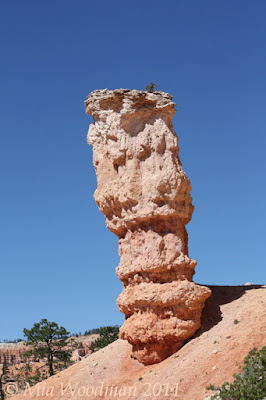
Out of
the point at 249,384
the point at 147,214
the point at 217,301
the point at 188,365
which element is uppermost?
the point at 147,214

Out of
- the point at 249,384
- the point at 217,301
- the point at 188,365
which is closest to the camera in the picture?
the point at 249,384

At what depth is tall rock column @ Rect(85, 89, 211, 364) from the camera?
1082 inches

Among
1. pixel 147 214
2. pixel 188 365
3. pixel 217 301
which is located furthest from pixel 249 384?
pixel 147 214

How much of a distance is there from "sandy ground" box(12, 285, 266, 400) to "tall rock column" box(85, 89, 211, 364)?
1.16 m

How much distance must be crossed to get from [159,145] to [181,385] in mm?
12593

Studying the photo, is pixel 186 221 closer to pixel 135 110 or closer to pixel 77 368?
pixel 135 110

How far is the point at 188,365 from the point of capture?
24359mm

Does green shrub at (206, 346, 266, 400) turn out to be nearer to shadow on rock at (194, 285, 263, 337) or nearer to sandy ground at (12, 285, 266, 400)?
sandy ground at (12, 285, 266, 400)

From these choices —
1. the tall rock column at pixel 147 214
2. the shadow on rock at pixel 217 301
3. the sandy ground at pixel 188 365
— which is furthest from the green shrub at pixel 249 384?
the shadow on rock at pixel 217 301

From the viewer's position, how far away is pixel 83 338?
343ft

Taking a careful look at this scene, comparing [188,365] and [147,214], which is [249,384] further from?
[147,214]

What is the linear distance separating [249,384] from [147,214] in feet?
38.4

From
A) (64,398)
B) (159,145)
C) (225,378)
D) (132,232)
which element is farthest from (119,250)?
(225,378)

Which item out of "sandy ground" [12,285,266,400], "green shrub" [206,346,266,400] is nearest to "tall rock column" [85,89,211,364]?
"sandy ground" [12,285,266,400]
